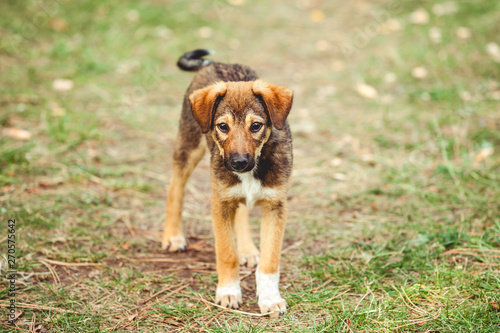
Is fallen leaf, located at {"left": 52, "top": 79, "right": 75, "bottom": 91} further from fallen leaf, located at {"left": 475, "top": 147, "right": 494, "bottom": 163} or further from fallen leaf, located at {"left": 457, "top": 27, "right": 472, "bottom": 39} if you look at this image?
fallen leaf, located at {"left": 457, "top": 27, "right": 472, "bottom": 39}

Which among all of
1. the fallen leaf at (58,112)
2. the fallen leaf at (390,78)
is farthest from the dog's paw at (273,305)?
the fallen leaf at (390,78)

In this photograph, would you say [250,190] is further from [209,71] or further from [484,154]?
[484,154]

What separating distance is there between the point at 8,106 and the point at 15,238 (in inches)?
135

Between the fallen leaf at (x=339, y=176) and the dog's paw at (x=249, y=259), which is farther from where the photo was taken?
the fallen leaf at (x=339, y=176)

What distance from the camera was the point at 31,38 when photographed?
919 centimetres

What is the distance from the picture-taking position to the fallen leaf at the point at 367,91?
7.89 metres

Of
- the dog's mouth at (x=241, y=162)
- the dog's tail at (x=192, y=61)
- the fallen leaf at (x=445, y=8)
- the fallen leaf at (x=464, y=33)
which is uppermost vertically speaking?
the dog's tail at (x=192, y=61)

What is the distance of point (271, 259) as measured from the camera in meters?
3.58

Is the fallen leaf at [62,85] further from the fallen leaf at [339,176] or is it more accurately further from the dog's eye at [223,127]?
the dog's eye at [223,127]

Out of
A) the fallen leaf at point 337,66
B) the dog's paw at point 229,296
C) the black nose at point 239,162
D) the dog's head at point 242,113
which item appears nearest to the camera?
the black nose at point 239,162

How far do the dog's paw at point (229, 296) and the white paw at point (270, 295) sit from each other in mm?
167

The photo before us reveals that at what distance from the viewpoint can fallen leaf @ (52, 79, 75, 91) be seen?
7.65 meters

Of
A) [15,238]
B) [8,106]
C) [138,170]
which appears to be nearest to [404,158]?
[138,170]

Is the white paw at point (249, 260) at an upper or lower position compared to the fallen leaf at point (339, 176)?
upper
